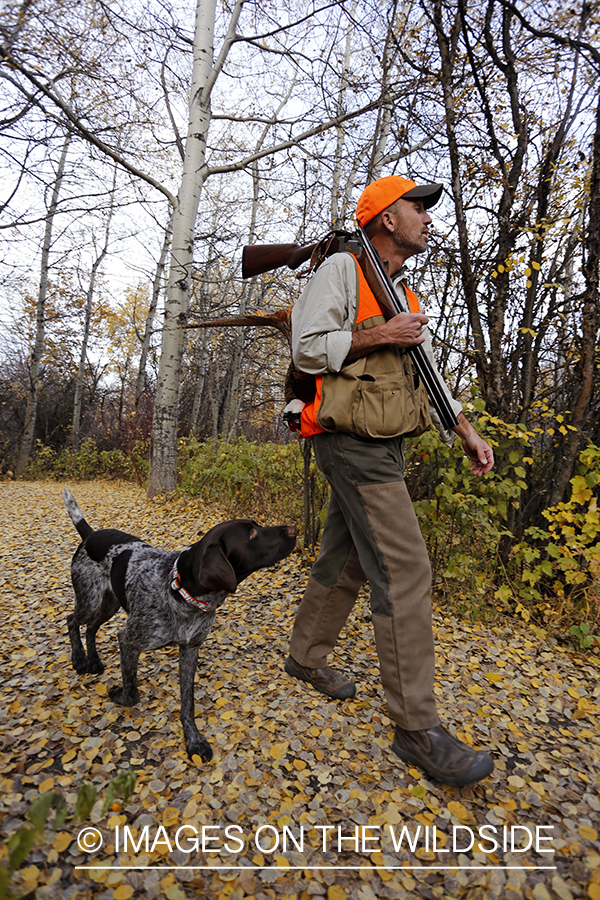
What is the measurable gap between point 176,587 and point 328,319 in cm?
155

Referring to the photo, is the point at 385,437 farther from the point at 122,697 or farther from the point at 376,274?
the point at 122,697

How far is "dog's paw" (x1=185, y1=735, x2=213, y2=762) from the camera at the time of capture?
85.3 inches

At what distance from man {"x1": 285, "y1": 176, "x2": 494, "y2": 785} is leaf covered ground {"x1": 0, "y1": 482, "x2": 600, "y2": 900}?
26 cm

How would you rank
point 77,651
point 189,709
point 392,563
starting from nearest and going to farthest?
point 392,563 < point 189,709 < point 77,651

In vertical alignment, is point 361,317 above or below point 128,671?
above

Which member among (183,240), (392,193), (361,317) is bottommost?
(361,317)

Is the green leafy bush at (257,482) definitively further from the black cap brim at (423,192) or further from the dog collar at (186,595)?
the black cap brim at (423,192)

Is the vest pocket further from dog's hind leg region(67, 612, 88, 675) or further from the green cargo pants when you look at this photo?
dog's hind leg region(67, 612, 88, 675)

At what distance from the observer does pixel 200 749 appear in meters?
2.18

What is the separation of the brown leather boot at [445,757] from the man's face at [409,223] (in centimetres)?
231

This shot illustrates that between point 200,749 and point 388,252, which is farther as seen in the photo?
point 388,252

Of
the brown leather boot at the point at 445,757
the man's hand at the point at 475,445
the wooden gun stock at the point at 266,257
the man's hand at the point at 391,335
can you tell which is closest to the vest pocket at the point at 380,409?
Answer: the man's hand at the point at 391,335

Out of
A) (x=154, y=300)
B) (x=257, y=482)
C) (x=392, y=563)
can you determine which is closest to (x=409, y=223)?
(x=392, y=563)

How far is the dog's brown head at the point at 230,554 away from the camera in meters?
2.22
